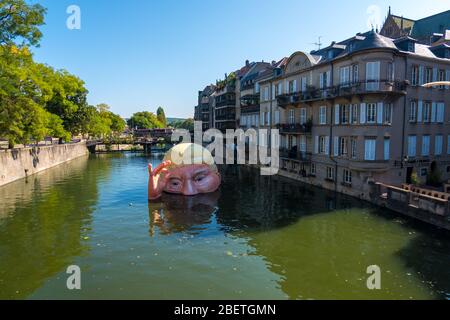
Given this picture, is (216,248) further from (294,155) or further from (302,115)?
(302,115)

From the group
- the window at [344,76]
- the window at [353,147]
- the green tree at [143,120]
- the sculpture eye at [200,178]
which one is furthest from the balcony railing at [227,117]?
the green tree at [143,120]

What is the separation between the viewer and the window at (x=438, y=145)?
35625 mm

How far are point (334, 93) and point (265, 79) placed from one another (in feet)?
71.5

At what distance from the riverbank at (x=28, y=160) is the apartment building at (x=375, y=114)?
3451cm

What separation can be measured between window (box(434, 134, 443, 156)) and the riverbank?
46206 mm

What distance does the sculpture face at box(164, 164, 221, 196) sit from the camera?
3422cm

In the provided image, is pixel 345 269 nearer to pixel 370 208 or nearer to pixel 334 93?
pixel 370 208

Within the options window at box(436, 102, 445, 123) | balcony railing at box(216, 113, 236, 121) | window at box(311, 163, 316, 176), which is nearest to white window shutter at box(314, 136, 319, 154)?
window at box(311, 163, 316, 176)

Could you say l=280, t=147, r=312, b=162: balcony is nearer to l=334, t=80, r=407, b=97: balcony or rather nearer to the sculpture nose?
l=334, t=80, r=407, b=97: balcony

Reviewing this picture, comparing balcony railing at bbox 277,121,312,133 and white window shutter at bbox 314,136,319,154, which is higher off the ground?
balcony railing at bbox 277,121,312,133

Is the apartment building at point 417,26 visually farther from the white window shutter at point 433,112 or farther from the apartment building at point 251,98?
the white window shutter at point 433,112

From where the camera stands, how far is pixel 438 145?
35938 millimetres

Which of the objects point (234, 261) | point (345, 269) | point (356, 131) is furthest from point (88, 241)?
point (356, 131)

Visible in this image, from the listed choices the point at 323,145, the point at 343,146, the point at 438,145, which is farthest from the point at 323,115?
the point at 438,145
